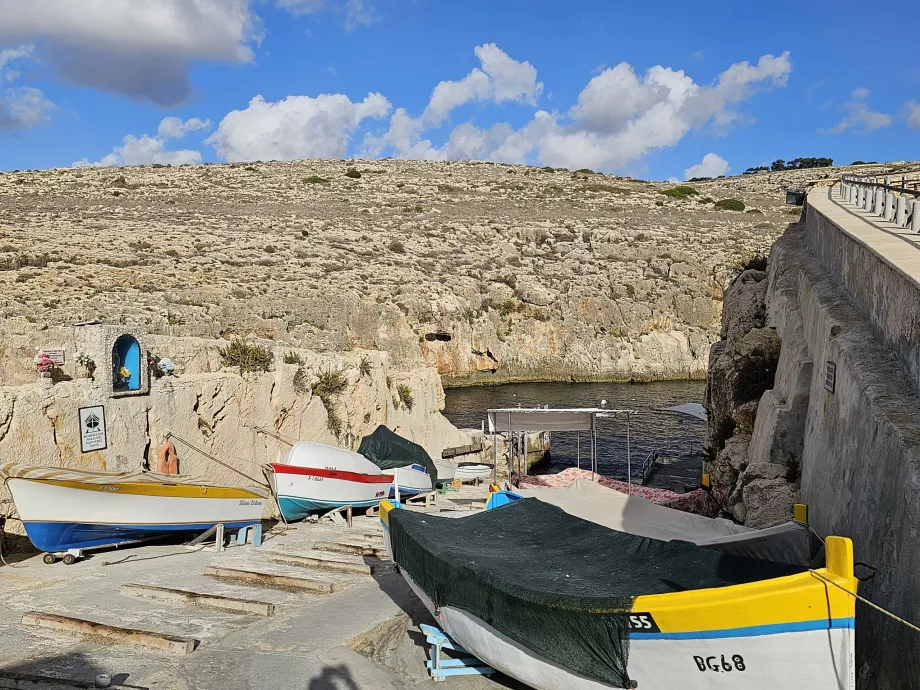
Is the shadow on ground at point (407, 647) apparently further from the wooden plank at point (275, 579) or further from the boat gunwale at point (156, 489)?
the boat gunwale at point (156, 489)

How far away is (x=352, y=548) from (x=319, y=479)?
3.47 meters

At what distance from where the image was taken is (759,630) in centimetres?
640

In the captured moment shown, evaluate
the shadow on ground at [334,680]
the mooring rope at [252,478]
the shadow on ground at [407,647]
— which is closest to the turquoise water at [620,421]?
the mooring rope at [252,478]

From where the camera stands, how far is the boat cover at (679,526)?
368 inches

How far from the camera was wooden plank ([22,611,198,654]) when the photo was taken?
904cm

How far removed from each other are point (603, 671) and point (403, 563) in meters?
3.70

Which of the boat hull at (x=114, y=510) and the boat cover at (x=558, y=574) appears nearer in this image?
the boat cover at (x=558, y=574)

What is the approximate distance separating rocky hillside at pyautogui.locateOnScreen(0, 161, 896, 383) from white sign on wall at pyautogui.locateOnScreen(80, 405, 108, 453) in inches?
673

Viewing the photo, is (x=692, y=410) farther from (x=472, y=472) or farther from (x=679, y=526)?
(x=679, y=526)

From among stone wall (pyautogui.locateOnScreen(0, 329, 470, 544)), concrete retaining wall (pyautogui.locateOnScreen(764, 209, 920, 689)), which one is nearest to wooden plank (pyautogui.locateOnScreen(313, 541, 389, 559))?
stone wall (pyautogui.locateOnScreen(0, 329, 470, 544))

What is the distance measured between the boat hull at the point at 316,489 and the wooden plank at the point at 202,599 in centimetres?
598

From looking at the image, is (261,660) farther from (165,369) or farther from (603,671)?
(165,369)

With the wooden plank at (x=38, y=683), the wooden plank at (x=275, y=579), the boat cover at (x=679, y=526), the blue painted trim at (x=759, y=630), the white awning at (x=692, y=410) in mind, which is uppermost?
the blue painted trim at (x=759, y=630)

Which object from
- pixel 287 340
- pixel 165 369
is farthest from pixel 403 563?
pixel 287 340
